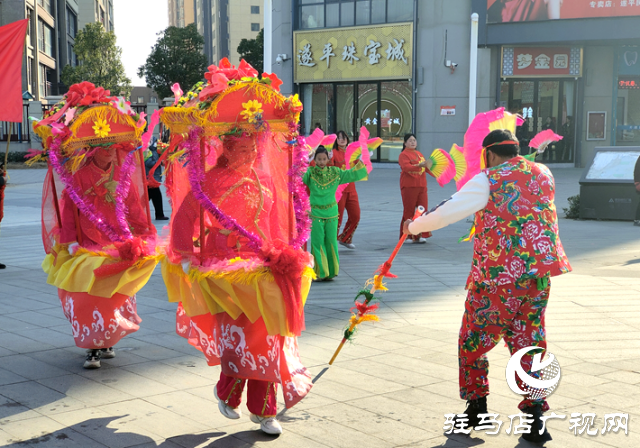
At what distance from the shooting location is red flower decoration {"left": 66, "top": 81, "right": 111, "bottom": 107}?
209 inches

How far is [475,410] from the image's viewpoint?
3.88 metres

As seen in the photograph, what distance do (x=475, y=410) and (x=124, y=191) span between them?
2.99 metres

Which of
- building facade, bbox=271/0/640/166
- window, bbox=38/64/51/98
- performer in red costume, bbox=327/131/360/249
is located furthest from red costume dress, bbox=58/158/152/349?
window, bbox=38/64/51/98

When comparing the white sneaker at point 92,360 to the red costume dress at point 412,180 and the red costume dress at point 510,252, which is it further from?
the red costume dress at point 412,180

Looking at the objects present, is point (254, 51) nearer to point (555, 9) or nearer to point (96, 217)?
point (555, 9)

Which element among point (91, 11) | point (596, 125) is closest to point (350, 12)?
point (596, 125)

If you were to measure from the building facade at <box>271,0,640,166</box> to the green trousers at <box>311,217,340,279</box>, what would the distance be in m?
14.9

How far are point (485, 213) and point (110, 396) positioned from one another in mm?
2595

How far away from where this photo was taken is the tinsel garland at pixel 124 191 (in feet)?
17.1

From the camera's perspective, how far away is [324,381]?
15.6 feet

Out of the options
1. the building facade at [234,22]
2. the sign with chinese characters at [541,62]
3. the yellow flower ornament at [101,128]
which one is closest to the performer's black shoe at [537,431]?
the yellow flower ornament at [101,128]

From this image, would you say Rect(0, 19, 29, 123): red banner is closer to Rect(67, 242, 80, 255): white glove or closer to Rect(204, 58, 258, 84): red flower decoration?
Rect(67, 242, 80, 255): white glove

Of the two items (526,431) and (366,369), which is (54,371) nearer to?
(366,369)

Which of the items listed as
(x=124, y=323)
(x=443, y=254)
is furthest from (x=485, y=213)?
(x=443, y=254)
